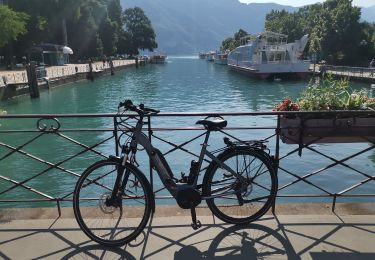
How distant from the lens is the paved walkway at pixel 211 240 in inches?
148

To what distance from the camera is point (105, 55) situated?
96500mm

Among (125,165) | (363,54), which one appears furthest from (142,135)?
(363,54)

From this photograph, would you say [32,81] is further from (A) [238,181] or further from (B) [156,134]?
(A) [238,181]

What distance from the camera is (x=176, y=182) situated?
417 cm

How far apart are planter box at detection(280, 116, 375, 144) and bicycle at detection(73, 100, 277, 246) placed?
531 mm

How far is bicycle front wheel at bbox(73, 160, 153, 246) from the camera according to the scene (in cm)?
395

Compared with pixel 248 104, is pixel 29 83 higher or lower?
higher

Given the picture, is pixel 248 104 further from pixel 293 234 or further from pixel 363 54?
pixel 363 54

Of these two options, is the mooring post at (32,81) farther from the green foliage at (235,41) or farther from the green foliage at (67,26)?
the green foliage at (235,41)

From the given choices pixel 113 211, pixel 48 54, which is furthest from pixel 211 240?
pixel 48 54

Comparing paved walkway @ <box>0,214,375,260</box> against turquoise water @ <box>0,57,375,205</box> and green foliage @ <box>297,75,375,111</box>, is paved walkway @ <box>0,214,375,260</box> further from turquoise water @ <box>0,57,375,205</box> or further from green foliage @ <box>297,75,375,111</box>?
turquoise water @ <box>0,57,375,205</box>

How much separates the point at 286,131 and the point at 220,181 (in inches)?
41.2

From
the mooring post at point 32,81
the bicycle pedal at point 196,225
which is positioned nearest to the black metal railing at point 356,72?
the mooring post at point 32,81

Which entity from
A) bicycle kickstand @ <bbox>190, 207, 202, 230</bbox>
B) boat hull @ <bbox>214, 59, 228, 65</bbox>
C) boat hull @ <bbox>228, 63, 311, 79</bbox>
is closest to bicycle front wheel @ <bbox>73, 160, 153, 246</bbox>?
bicycle kickstand @ <bbox>190, 207, 202, 230</bbox>
